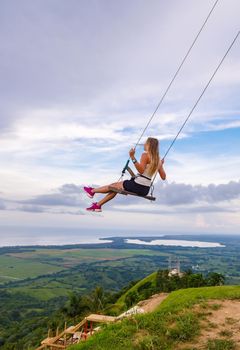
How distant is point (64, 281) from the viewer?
150250mm

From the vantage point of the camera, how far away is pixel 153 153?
31.8ft

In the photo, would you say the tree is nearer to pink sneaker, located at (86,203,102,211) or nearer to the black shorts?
pink sneaker, located at (86,203,102,211)

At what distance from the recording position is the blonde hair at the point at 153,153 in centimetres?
966

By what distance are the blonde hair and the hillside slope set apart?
13.1ft

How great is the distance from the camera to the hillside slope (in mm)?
8961

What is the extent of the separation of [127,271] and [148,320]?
165m

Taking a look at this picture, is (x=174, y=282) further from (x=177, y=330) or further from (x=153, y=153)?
(x=153, y=153)

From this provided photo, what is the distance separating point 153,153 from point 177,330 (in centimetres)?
432

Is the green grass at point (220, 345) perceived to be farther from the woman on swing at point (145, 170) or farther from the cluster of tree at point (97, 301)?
the cluster of tree at point (97, 301)

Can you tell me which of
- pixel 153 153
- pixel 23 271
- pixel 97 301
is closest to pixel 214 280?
pixel 97 301

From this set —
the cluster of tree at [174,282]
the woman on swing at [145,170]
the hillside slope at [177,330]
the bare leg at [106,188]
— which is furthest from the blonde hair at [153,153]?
the cluster of tree at [174,282]

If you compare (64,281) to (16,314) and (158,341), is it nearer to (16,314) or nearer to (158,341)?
(16,314)

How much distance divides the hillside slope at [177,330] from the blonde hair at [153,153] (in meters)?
3.98

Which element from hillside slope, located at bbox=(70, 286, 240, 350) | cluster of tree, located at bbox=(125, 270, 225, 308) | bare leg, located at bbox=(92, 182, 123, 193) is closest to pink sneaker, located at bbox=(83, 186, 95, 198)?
bare leg, located at bbox=(92, 182, 123, 193)
